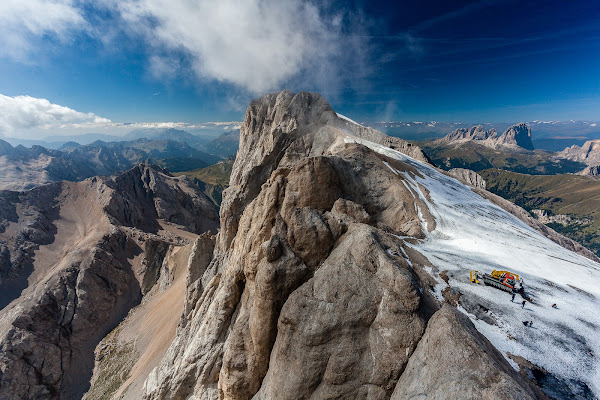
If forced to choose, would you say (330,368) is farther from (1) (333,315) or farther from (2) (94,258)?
(2) (94,258)

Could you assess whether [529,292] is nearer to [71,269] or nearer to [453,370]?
[453,370]

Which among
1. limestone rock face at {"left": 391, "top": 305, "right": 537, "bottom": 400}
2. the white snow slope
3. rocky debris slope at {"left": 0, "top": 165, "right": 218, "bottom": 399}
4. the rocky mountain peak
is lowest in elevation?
rocky debris slope at {"left": 0, "top": 165, "right": 218, "bottom": 399}

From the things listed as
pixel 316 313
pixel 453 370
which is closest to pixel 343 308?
pixel 316 313

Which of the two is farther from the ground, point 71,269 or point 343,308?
point 343,308

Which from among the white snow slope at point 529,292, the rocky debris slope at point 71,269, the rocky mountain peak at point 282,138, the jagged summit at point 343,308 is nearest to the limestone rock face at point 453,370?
the jagged summit at point 343,308

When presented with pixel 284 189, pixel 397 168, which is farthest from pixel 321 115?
pixel 284 189

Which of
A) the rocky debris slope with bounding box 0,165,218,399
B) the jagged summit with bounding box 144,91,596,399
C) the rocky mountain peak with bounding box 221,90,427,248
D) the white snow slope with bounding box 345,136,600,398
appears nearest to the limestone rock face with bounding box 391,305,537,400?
the jagged summit with bounding box 144,91,596,399

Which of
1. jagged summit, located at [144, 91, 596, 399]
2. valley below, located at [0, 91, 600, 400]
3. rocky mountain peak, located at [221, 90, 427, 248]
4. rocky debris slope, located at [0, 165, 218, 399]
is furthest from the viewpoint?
rocky mountain peak, located at [221, 90, 427, 248]

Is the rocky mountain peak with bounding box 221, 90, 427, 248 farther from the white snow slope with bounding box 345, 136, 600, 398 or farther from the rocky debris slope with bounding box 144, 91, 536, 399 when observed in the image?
the white snow slope with bounding box 345, 136, 600, 398
